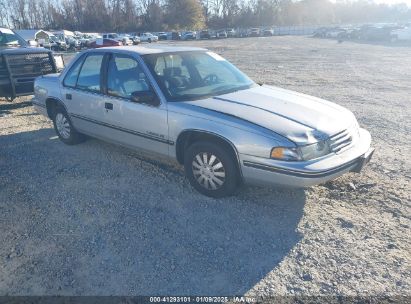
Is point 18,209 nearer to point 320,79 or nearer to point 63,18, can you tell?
point 320,79

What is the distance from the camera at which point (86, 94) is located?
16.6 ft

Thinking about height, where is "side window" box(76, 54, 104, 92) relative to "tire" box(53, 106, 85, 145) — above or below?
above

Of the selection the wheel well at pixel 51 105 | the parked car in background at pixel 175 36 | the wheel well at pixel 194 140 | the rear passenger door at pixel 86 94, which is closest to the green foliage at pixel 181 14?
the parked car in background at pixel 175 36

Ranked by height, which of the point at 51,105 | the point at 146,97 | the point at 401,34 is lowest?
the point at 401,34

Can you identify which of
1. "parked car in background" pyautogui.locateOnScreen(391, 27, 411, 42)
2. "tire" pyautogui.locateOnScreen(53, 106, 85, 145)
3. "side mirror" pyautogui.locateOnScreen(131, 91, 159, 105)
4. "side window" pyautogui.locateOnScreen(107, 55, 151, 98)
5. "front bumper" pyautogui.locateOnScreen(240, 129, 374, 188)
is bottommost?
"parked car in background" pyautogui.locateOnScreen(391, 27, 411, 42)

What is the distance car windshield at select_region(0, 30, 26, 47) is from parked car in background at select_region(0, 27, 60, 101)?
280 centimetres

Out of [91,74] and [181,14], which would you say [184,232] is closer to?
[91,74]

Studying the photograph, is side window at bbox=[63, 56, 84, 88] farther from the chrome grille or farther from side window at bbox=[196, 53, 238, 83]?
the chrome grille

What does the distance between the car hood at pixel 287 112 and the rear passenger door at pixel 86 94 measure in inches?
63.5

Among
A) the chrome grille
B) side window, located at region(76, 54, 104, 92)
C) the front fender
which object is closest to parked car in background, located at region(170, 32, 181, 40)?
side window, located at region(76, 54, 104, 92)

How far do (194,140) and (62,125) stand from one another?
2881 mm

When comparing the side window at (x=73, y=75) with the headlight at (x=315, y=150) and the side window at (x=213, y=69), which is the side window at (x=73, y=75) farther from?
the headlight at (x=315, y=150)

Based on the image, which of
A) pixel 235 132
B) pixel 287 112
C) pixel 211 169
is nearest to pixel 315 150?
pixel 287 112

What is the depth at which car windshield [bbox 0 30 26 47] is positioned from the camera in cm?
1152
